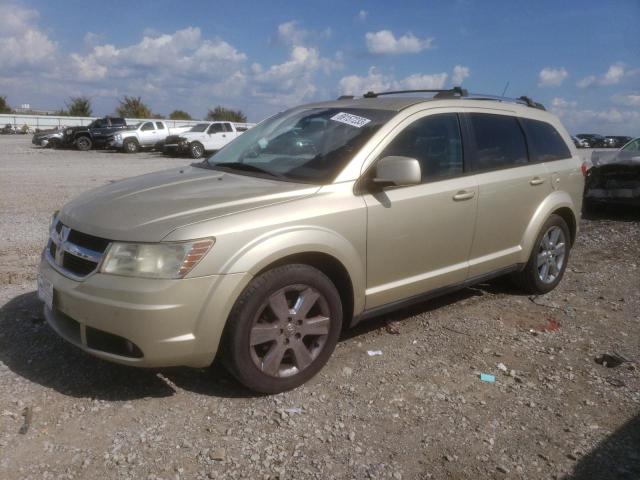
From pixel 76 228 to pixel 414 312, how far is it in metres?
2.78

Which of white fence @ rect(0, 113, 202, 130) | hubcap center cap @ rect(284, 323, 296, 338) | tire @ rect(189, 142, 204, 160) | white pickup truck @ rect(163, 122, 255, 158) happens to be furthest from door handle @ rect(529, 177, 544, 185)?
white fence @ rect(0, 113, 202, 130)

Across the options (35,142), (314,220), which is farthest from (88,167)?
(314,220)

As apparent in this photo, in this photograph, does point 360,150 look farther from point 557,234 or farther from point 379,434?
point 557,234

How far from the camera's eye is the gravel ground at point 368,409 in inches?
107

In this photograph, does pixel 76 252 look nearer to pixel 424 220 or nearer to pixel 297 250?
pixel 297 250

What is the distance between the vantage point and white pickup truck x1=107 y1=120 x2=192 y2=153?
91.1 feet

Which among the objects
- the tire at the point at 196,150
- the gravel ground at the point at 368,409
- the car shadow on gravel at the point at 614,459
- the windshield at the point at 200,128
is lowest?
the car shadow on gravel at the point at 614,459

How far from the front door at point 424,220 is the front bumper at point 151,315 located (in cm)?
105

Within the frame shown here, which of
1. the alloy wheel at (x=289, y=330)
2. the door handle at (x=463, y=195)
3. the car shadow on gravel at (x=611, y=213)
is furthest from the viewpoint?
the car shadow on gravel at (x=611, y=213)

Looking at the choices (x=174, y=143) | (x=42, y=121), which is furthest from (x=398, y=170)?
(x=42, y=121)

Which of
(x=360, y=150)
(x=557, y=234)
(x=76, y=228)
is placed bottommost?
(x=557, y=234)

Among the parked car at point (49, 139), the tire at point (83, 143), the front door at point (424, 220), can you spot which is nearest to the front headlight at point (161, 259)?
the front door at point (424, 220)

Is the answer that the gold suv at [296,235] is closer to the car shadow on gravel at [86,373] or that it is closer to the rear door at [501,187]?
the rear door at [501,187]

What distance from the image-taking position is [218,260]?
2955 mm
